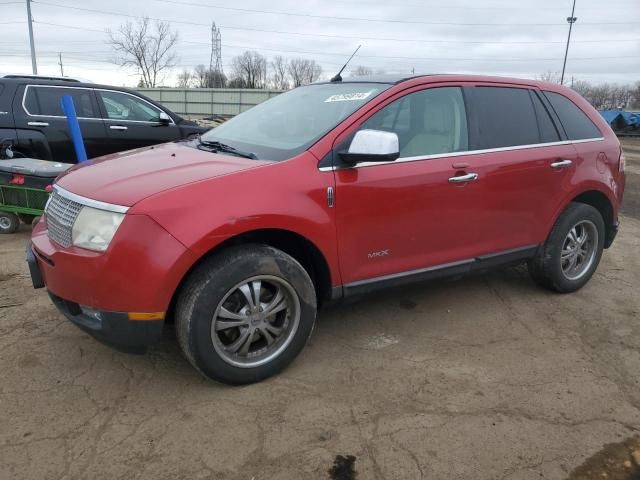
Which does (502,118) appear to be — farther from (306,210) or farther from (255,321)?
(255,321)

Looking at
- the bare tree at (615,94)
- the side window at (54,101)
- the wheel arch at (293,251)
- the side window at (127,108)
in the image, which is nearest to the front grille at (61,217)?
the wheel arch at (293,251)

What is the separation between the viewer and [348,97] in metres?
3.46

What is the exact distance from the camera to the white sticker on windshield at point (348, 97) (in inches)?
133

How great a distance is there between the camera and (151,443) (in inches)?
98.6

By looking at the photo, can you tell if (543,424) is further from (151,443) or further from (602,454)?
(151,443)

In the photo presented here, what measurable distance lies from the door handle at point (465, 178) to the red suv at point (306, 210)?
2 centimetres

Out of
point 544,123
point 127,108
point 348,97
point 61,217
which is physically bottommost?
point 61,217

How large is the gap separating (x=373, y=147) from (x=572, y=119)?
2.29m

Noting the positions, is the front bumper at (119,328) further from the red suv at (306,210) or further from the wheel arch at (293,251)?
the wheel arch at (293,251)

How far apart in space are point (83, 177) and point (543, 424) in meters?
2.88

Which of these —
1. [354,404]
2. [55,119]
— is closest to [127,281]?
[354,404]

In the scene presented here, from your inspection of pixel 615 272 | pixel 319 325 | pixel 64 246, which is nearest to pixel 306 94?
pixel 319 325

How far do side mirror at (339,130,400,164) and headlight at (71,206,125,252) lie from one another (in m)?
1.31

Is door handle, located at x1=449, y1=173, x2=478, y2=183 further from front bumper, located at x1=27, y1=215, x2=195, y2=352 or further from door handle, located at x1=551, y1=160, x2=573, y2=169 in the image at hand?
front bumper, located at x1=27, y1=215, x2=195, y2=352
